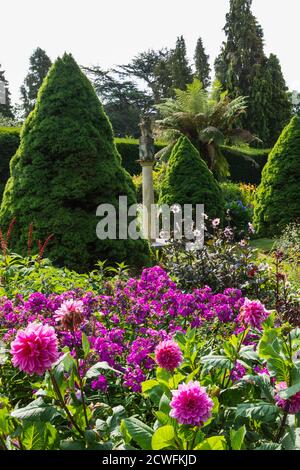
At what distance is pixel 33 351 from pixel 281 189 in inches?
367

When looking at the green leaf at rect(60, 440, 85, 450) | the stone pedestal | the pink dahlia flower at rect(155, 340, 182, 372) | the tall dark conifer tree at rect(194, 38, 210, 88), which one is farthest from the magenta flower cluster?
the tall dark conifer tree at rect(194, 38, 210, 88)

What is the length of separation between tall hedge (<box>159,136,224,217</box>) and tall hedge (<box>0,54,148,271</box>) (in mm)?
3828

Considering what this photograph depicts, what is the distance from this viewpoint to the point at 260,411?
1.56m

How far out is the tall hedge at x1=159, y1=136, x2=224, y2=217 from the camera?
9.30m

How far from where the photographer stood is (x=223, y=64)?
27.9 m

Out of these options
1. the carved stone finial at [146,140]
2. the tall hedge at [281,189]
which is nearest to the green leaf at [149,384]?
the carved stone finial at [146,140]

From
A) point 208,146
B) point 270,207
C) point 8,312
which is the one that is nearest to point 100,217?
point 8,312

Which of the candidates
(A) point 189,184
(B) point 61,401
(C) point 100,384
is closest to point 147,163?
(A) point 189,184

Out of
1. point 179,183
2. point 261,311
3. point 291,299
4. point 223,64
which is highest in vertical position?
point 223,64

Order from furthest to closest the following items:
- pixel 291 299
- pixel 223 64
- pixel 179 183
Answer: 1. pixel 223 64
2. pixel 179 183
3. pixel 291 299

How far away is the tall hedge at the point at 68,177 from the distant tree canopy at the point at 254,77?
2042cm

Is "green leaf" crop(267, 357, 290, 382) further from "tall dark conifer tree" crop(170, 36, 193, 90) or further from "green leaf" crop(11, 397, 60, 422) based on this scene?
"tall dark conifer tree" crop(170, 36, 193, 90)

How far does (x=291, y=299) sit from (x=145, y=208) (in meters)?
4.28
